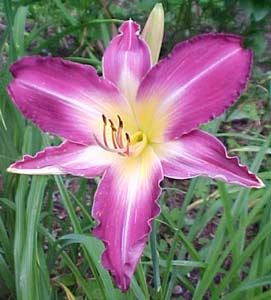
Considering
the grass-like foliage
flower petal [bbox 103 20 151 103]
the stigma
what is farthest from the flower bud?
the grass-like foliage

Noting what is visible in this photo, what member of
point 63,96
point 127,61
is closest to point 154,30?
point 127,61

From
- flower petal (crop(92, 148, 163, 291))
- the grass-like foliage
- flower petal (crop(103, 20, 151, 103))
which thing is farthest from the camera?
the grass-like foliage

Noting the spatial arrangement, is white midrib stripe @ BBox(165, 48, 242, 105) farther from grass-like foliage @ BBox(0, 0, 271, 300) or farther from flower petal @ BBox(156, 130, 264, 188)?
grass-like foliage @ BBox(0, 0, 271, 300)

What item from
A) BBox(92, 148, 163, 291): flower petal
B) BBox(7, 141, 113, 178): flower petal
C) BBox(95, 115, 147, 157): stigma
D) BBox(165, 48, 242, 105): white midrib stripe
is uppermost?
BBox(165, 48, 242, 105): white midrib stripe

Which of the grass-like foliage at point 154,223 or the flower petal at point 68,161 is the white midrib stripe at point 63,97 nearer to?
the flower petal at point 68,161

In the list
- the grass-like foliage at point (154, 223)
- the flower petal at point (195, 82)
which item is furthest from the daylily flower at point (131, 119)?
the grass-like foliage at point (154, 223)

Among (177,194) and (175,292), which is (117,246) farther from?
(177,194)
